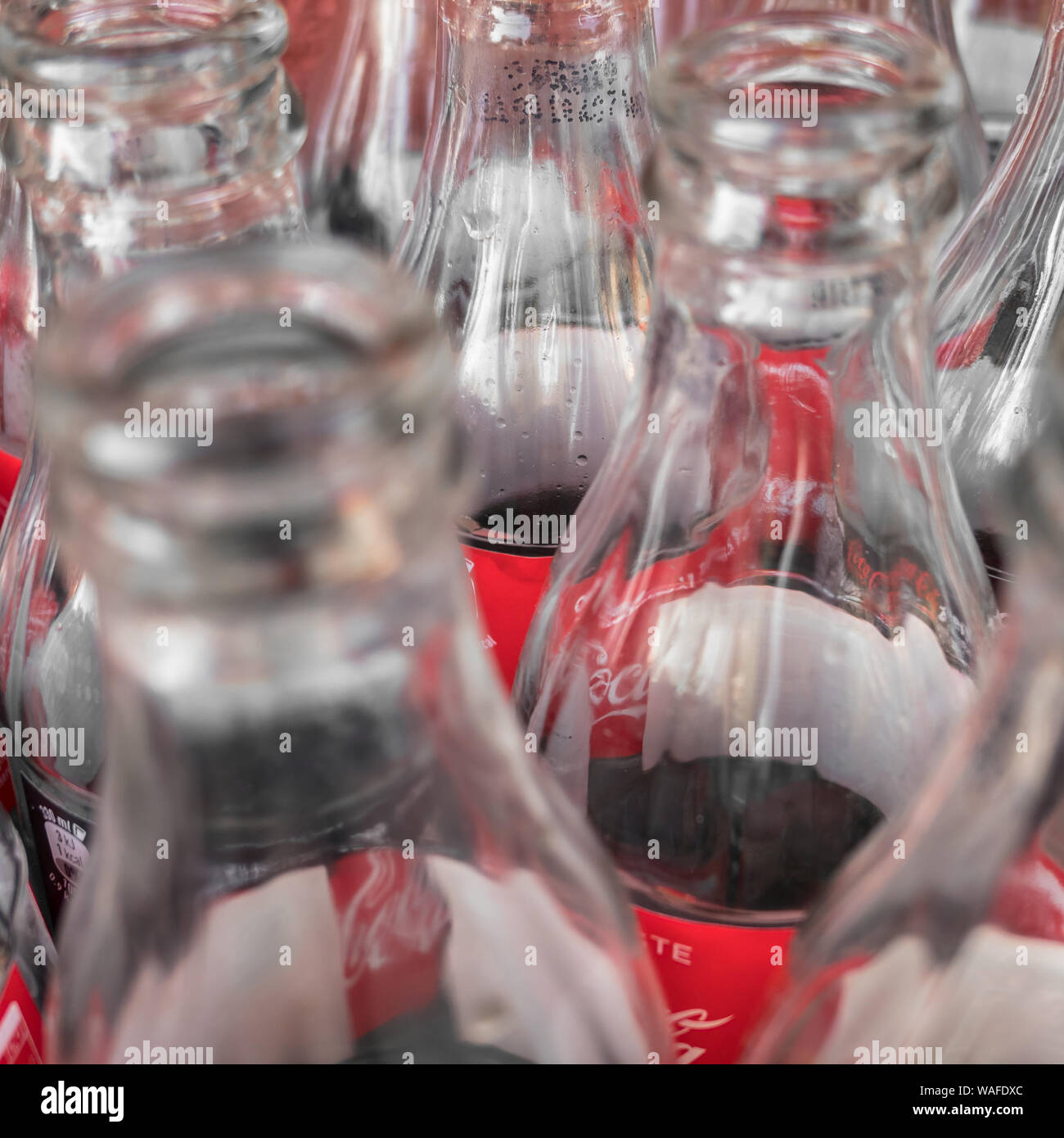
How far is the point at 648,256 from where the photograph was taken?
657 mm

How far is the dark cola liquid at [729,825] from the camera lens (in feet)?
1.64

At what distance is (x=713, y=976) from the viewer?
0.47 m

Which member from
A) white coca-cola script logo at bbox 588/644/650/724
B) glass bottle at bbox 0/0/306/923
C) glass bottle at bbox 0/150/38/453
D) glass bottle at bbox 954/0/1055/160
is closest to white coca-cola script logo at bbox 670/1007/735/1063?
white coca-cola script logo at bbox 588/644/650/724

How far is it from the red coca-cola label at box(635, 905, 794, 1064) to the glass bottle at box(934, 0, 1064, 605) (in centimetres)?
26

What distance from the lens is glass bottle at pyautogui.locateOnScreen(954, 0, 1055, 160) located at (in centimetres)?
117

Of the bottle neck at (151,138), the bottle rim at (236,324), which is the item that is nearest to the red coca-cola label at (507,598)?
the bottle neck at (151,138)

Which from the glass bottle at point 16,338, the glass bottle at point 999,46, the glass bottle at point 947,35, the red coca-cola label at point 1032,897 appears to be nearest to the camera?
the red coca-cola label at point 1032,897

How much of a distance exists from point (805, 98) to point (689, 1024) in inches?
12.5

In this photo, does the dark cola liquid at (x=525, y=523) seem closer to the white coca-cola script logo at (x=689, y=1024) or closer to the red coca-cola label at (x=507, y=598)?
the red coca-cola label at (x=507, y=598)

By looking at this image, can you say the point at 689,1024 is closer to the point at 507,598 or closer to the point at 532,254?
the point at 507,598

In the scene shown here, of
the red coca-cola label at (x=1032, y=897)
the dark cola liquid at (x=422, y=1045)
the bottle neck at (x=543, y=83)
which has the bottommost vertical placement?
the dark cola liquid at (x=422, y=1045)

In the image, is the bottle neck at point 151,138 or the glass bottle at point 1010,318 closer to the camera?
the bottle neck at point 151,138

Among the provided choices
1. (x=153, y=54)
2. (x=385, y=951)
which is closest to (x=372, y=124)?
(x=153, y=54)
